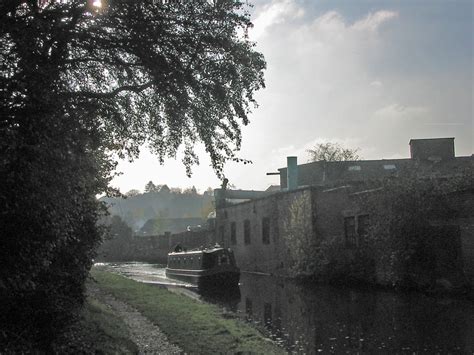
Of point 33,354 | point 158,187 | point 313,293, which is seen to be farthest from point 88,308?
point 158,187

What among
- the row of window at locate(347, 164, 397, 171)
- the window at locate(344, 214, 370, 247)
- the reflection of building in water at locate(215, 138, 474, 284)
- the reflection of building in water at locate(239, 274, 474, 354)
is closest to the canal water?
the reflection of building in water at locate(239, 274, 474, 354)

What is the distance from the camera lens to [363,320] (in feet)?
42.3

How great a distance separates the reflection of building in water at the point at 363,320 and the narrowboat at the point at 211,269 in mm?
4389

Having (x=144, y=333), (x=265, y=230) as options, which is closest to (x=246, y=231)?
(x=265, y=230)

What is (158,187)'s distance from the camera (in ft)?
419

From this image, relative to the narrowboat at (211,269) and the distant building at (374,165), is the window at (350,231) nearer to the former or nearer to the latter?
the narrowboat at (211,269)

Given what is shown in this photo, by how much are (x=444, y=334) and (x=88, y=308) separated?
786 centimetres

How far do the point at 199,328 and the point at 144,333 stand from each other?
4.09 ft

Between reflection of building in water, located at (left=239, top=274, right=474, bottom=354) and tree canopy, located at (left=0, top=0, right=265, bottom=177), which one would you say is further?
reflection of building in water, located at (left=239, top=274, right=474, bottom=354)

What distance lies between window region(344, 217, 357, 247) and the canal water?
356 cm

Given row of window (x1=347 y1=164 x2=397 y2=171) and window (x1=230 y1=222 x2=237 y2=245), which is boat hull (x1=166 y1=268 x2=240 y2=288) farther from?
row of window (x1=347 y1=164 x2=397 y2=171)

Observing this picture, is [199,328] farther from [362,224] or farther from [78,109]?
[362,224]

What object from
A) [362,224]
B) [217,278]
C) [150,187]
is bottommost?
[217,278]

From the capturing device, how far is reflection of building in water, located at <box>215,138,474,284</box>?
57.3ft
